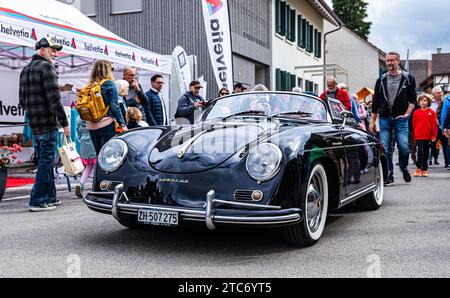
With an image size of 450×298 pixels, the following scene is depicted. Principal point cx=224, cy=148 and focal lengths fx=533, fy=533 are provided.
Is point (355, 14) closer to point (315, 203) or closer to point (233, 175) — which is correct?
point (315, 203)

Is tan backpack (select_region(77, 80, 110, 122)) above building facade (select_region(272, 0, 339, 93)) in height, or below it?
below

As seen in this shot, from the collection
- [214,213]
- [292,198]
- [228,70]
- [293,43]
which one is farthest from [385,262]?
[293,43]

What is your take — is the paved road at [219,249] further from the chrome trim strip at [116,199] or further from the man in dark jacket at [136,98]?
the man in dark jacket at [136,98]

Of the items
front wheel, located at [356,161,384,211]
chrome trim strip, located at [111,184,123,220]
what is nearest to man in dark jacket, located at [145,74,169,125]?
front wheel, located at [356,161,384,211]

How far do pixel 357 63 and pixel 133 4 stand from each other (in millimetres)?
29559

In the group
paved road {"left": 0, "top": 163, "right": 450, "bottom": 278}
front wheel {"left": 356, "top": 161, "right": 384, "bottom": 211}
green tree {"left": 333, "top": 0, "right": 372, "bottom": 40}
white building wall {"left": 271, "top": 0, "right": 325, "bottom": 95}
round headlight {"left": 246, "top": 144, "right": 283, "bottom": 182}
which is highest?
green tree {"left": 333, "top": 0, "right": 372, "bottom": 40}

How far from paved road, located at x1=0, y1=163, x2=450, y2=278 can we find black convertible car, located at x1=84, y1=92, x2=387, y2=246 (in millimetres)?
248

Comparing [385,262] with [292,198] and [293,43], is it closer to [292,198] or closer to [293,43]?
[292,198]

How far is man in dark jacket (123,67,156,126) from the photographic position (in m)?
7.36

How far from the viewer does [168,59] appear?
12.3 metres

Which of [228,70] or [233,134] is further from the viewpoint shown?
[228,70]

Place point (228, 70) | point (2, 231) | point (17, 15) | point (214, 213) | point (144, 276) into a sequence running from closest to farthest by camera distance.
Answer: point (144, 276) < point (214, 213) < point (2, 231) < point (17, 15) < point (228, 70)

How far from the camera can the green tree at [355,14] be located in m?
56.2

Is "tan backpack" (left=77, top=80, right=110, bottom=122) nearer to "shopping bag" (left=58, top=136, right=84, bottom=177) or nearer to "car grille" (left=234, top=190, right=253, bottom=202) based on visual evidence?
"shopping bag" (left=58, top=136, right=84, bottom=177)
